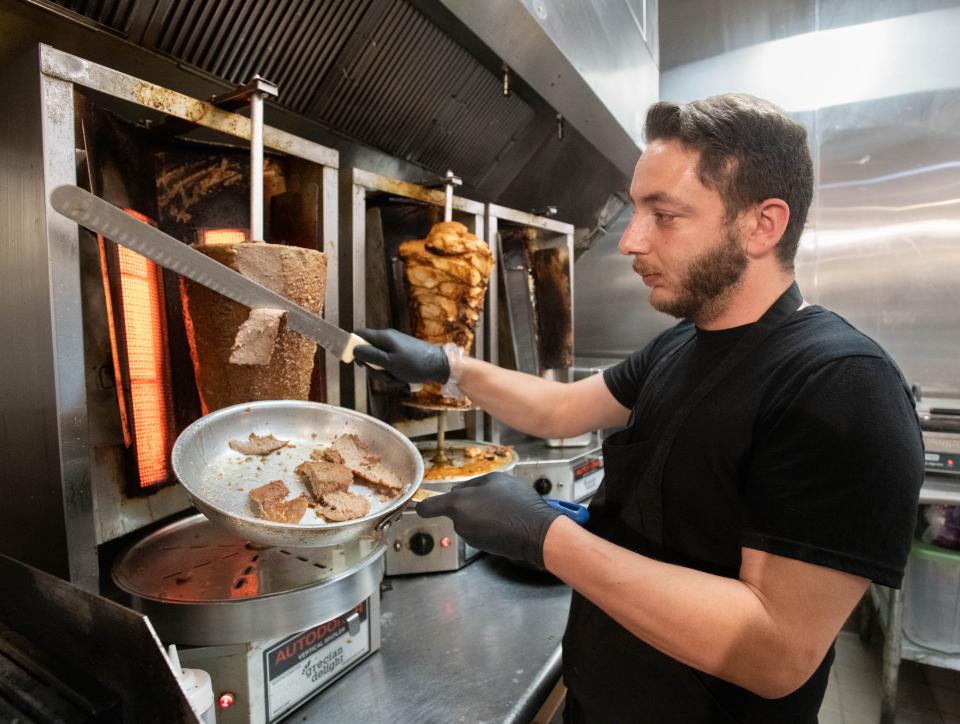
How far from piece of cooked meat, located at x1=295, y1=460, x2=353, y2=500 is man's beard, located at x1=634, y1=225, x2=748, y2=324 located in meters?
0.83

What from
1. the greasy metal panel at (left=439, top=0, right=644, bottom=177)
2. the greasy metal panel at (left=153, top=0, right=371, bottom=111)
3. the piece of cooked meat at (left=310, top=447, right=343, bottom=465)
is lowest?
the piece of cooked meat at (left=310, top=447, right=343, bottom=465)

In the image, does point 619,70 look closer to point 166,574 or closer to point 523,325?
point 523,325

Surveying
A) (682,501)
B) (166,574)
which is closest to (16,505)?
(166,574)

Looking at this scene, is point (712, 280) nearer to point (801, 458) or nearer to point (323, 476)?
point (801, 458)

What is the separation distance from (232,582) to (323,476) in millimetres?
276

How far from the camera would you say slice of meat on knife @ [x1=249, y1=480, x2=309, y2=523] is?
973 millimetres

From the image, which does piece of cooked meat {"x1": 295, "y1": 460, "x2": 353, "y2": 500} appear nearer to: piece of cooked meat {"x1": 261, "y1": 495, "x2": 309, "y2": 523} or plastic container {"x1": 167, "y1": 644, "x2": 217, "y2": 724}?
piece of cooked meat {"x1": 261, "y1": 495, "x2": 309, "y2": 523}

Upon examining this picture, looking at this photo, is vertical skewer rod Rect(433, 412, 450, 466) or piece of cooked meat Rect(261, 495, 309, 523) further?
vertical skewer rod Rect(433, 412, 450, 466)

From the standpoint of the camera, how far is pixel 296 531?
906 mm

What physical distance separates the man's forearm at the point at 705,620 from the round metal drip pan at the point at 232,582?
0.51m

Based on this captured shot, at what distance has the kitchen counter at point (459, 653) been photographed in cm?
129

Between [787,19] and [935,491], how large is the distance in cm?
339

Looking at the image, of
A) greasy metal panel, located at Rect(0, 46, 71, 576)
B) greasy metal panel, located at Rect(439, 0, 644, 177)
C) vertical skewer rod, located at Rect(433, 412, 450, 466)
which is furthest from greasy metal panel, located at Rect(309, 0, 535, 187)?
vertical skewer rod, located at Rect(433, 412, 450, 466)

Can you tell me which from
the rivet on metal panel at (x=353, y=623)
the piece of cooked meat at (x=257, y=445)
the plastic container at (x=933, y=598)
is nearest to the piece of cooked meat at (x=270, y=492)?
the piece of cooked meat at (x=257, y=445)
